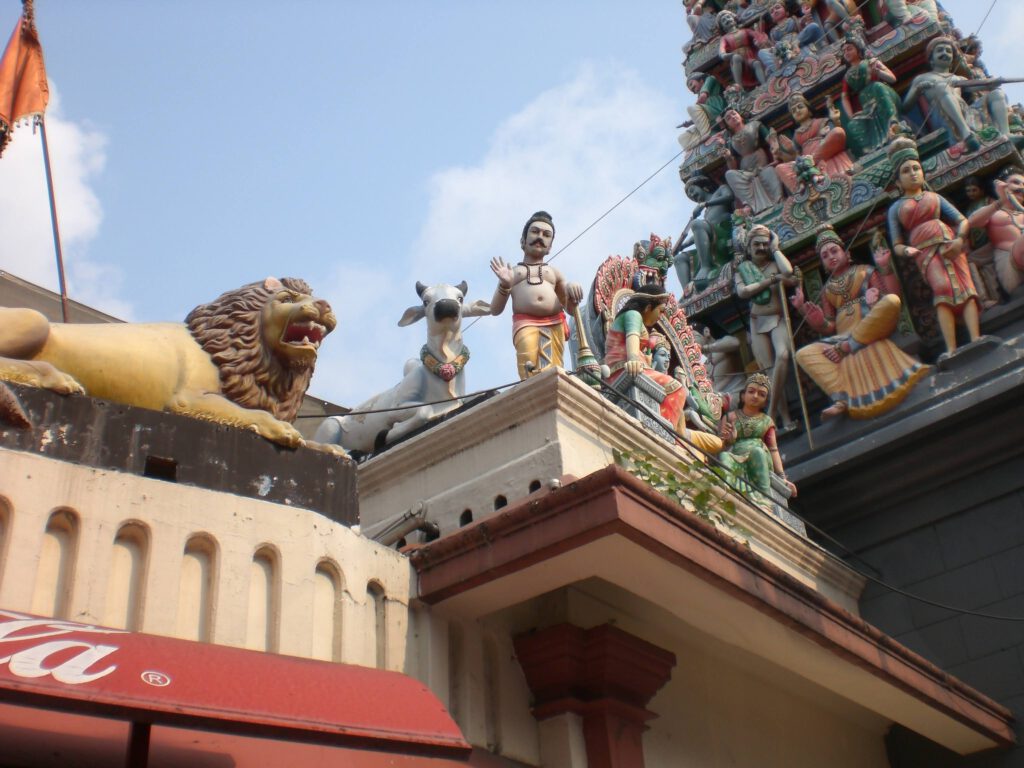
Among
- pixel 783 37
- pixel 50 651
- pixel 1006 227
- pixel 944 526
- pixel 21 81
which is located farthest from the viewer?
pixel 783 37

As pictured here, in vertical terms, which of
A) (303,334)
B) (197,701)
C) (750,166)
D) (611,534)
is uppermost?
(750,166)

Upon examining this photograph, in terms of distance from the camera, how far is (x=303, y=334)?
21.2ft

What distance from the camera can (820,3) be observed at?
19.6 m

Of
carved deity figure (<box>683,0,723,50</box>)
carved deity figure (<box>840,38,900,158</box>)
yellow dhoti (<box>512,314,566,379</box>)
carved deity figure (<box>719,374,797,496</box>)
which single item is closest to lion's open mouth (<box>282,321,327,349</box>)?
yellow dhoti (<box>512,314,566,379</box>)

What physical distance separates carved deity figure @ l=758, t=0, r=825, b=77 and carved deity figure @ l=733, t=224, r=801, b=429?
409 centimetres

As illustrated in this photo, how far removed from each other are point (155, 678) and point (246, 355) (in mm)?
2484

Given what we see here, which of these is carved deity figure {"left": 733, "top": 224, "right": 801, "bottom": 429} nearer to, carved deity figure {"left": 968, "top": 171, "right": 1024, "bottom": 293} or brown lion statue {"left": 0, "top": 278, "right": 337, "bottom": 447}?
carved deity figure {"left": 968, "top": 171, "right": 1024, "bottom": 293}

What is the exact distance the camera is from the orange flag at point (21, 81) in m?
7.54

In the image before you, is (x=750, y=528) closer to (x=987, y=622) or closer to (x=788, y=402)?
(x=987, y=622)

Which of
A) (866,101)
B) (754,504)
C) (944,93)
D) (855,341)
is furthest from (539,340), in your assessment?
(866,101)

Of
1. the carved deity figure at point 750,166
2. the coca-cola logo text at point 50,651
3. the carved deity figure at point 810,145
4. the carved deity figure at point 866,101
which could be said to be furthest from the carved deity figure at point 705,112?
the coca-cola logo text at point 50,651

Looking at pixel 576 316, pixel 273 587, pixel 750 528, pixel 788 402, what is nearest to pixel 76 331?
pixel 273 587

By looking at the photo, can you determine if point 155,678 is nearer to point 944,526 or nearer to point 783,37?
point 944,526

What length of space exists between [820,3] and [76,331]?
1651 centimetres
